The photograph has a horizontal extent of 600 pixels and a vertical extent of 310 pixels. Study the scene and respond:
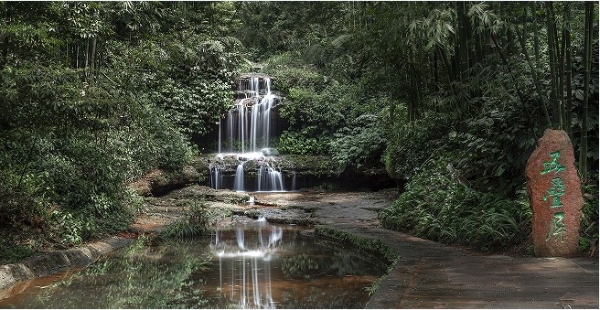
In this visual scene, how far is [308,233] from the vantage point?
34.5 feet

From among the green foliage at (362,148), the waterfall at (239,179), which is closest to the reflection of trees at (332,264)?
the green foliage at (362,148)

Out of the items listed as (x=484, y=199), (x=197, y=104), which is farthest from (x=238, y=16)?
(x=484, y=199)

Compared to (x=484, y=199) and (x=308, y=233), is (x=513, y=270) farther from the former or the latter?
(x=308, y=233)

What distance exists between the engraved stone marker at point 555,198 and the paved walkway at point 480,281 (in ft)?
0.75

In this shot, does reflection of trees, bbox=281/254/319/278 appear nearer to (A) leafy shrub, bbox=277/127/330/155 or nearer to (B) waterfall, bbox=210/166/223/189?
(B) waterfall, bbox=210/166/223/189

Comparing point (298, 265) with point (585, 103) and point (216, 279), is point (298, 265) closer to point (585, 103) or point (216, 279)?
point (216, 279)

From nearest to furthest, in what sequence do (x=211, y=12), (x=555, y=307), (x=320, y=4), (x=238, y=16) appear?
(x=555, y=307), (x=320, y=4), (x=211, y=12), (x=238, y=16)

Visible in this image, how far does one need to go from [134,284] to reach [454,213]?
4443mm

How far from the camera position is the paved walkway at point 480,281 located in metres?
4.29

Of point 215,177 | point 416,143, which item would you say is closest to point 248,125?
point 215,177

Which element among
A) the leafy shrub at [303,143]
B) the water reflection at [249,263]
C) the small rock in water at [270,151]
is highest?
the leafy shrub at [303,143]

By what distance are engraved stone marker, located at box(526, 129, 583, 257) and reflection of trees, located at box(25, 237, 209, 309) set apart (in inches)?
144

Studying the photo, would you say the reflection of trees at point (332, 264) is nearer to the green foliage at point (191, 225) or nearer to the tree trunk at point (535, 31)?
the green foliage at point (191, 225)

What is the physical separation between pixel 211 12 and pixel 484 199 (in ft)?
65.3
